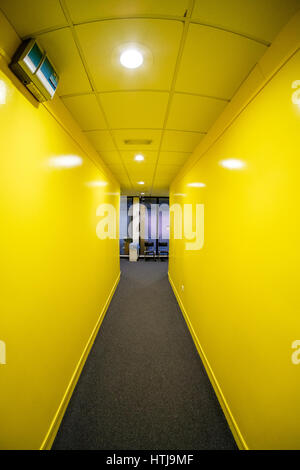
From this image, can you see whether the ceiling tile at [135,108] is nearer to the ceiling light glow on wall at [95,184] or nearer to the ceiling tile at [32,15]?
the ceiling tile at [32,15]

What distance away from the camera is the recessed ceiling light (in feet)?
3.37

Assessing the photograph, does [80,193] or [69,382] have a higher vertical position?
[80,193]

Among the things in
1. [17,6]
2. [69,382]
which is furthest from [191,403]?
[17,6]

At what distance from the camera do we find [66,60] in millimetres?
1091

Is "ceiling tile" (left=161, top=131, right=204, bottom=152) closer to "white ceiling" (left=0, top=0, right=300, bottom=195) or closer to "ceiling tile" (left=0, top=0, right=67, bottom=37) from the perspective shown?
"white ceiling" (left=0, top=0, right=300, bottom=195)

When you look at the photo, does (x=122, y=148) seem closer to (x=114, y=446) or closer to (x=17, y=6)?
(x=17, y=6)

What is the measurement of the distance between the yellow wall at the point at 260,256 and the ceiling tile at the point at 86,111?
1.20 meters

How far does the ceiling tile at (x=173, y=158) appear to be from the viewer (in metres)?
2.79

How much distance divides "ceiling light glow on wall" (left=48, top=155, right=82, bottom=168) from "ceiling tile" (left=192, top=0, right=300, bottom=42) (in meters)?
1.22

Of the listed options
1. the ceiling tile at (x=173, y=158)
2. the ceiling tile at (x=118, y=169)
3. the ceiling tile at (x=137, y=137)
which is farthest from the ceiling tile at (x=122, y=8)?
the ceiling tile at (x=118, y=169)

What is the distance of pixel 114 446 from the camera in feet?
4.30

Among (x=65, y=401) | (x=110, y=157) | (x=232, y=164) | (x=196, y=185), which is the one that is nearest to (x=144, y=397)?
(x=65, y=401)

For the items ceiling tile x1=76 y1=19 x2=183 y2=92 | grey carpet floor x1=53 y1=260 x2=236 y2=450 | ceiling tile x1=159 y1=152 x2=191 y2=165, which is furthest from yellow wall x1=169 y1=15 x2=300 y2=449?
ceiling tile x1=159 y1=152 x2=191 y2=165

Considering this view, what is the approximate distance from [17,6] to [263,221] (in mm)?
1702
